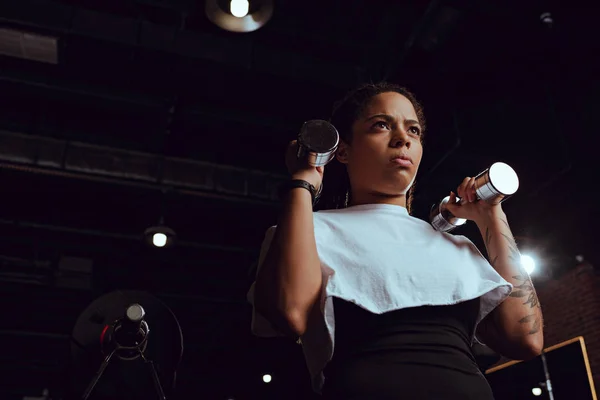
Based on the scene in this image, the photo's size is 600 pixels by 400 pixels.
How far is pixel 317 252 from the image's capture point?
103 cm

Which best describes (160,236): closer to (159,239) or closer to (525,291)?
(159,239)

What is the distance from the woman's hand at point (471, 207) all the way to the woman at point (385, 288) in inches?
0.5

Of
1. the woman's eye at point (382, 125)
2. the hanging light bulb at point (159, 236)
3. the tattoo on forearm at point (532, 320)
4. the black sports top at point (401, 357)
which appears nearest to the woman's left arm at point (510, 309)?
the tattoo on forearm at point (532, 320)

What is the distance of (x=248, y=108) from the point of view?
5.27 metres

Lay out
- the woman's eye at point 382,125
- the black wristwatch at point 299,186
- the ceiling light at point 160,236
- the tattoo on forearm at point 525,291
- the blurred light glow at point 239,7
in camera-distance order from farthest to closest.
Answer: the ceiling light at point 160,236 → the blurred light glow at point 239,7 → the woman's eye at point 382,125 → the tattoo on forearm at point 525,291 → the black wristwatch at point 299,186

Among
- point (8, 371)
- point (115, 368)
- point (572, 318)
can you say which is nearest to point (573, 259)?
point (572, 318)

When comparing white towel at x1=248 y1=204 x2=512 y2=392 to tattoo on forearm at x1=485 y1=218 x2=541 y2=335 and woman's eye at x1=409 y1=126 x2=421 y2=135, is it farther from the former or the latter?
woman's eye at x1=409 y1=126 x2=421 y2=135

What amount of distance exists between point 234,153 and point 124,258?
3.03 meters

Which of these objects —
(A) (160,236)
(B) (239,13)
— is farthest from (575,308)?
(B) (239,13)

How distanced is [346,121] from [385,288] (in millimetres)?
531

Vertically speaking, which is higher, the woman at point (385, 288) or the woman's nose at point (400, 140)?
the woman's nose at point (400, 140)

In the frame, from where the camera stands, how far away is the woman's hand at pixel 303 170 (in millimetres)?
1106

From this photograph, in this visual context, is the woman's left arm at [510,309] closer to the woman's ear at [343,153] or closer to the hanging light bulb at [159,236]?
the woman's ear at [343,153]

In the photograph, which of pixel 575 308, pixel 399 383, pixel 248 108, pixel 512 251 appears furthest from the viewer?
pixel 575 308
